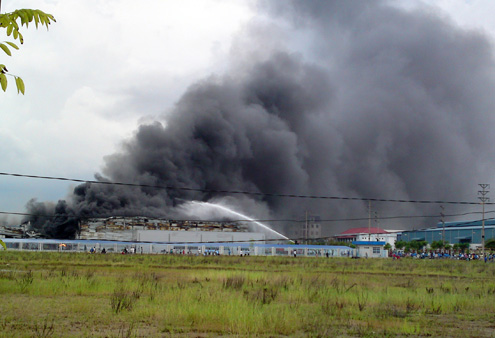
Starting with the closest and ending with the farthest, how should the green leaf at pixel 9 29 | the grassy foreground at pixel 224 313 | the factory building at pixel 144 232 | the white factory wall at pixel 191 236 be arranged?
the green leaf at pixel 9 29, the grassy foreground at pixel 224 313, the white factory wall at pixel 191 236, the factory building at pixel 144 232

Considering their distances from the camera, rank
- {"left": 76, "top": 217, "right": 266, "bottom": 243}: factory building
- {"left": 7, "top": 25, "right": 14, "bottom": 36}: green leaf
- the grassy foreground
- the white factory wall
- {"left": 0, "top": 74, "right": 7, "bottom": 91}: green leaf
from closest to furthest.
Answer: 1. {"left": 0, "top": 74, "right": 7, "bottom": 91}: green leaf
2. {"left": 7, "top": 25, "right": 14, "bottom": 36}: green leaf
3. the grassy foreground
4. the white factory wall
5. {"left": 76, "top": 217, "right": 266, "bottom": 243}: factory building

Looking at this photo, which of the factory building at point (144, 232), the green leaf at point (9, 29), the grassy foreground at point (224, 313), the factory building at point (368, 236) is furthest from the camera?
the factory building at point (368, 236)

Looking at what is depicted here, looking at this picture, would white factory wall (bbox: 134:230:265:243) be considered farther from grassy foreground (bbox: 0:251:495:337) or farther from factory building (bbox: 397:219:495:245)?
grassy foreground (bbox: 0:251:495:337)

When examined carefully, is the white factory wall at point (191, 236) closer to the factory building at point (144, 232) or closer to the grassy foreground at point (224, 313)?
the factory building at point (144, 232)

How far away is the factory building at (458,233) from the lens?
131875 millimetres

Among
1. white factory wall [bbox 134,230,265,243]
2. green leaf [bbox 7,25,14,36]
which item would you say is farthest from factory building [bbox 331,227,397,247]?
green leaf [bbox 7,25,14,36]

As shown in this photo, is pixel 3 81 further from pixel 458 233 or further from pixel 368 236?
pixel 368 236

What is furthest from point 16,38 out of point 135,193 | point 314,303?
point 135,193

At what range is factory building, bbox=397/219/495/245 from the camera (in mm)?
131875

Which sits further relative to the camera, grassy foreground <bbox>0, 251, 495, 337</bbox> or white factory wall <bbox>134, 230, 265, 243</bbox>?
white factory wall <bbox>134, 230, 265, 243</bbox>

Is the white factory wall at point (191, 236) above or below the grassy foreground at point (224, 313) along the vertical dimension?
above

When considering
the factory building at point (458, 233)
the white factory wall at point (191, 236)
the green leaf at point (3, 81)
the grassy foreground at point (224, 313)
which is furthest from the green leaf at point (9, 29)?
the factory building at point (458, 233)

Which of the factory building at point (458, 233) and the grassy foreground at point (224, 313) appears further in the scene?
the factory building at point (458, 233)

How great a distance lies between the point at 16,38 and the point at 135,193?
358 ft
